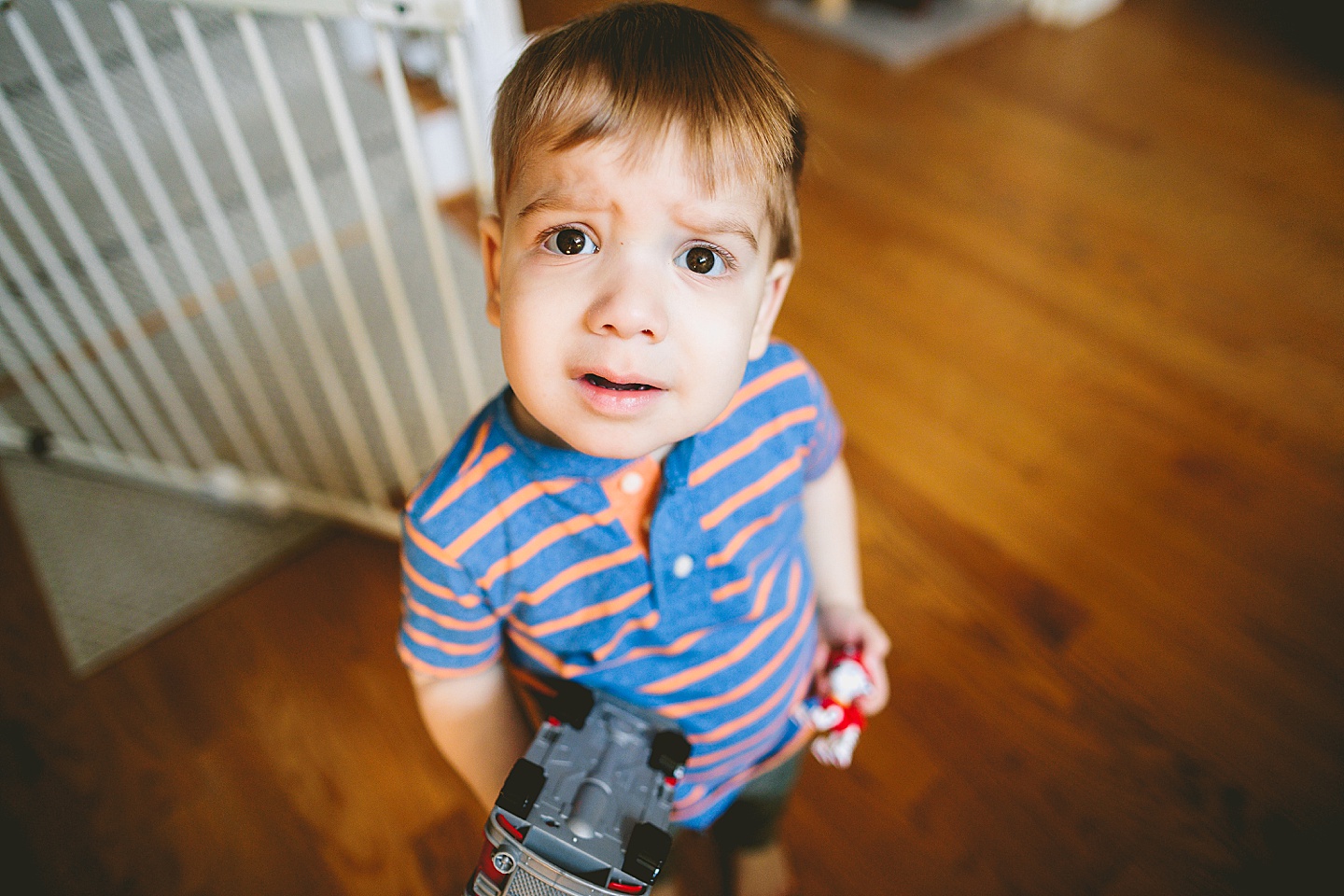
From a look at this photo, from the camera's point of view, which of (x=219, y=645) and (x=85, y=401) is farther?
(x=85, y=401)

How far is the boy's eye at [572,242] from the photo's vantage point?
48cm

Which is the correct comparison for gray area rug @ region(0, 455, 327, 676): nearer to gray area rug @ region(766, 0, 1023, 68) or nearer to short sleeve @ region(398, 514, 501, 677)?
short sleeve @ region(398, 514, 501, 677)

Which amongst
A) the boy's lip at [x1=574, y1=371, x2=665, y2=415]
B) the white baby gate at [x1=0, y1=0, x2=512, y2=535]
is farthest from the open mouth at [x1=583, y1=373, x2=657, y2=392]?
the white baby gate at [x1=0, y1=0, x2=512, y2=535]

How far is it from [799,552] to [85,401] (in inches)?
54.1

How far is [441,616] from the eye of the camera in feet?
1.88

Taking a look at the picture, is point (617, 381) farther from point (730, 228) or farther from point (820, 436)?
point (820, 436)

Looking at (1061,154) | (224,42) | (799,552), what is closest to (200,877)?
(799,552)

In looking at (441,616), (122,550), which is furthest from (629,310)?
(122,550)

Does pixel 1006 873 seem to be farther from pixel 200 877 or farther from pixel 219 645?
pixel 219 645

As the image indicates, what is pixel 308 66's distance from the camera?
64.8 inches

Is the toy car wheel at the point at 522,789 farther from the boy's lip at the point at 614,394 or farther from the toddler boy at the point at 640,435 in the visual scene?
the boy's lip at the point at 614,394

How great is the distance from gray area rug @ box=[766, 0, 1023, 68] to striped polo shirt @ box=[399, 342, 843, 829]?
6.60 ft

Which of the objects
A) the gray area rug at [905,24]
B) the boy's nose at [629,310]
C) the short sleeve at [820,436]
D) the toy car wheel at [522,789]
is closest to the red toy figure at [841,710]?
the short sleeve at [820,436]

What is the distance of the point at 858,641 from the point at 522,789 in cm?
39
